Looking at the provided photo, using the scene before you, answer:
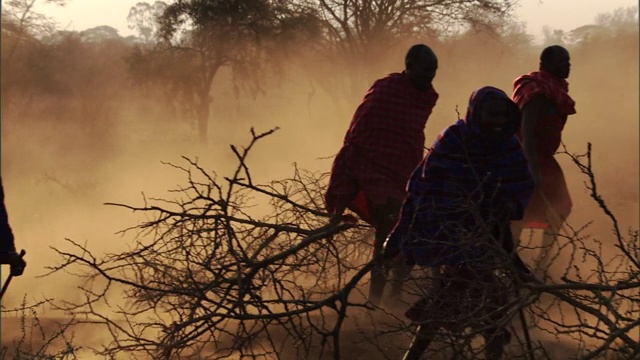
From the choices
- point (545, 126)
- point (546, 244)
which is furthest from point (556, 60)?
point (546, 244)

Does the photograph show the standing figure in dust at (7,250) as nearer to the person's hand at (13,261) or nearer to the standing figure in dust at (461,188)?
the person's hand at (13,261)

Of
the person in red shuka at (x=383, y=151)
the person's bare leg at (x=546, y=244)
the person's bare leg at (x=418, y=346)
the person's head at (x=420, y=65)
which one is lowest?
the person's bare leg at (x=418, y=346)

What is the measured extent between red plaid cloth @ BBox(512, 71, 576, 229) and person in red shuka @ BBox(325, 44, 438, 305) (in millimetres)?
633

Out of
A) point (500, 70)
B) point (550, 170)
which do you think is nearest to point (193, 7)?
point (500, 70)

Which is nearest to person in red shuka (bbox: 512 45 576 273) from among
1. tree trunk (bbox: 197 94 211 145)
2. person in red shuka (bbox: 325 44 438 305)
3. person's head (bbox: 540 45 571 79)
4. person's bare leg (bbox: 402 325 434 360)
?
person's head (bbox: 540 45 571 79)

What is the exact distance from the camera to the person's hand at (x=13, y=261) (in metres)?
3.92

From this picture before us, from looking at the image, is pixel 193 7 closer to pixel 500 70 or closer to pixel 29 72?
pixel 29 72

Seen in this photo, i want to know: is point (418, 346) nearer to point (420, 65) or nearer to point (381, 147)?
point (381, 147)

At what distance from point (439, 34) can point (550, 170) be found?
14034mm

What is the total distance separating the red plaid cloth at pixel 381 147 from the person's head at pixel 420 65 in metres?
0.05

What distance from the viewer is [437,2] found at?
666 inches

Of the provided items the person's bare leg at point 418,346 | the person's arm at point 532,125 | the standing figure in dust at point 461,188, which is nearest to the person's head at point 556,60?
the person's arm at point 532,125

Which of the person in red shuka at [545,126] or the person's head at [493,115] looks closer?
the person's head at [493,115]

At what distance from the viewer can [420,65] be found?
4379 millimetres
